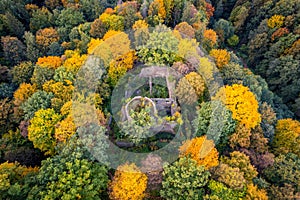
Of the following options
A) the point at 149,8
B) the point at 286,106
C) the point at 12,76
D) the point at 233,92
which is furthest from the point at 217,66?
the point at 12,76

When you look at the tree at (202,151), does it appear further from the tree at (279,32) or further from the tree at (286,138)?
the tree at (279,32)

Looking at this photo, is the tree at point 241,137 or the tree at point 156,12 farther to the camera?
the tree at point 156,12

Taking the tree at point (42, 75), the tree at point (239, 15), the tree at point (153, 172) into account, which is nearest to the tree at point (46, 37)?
the tree at point (42, 75)

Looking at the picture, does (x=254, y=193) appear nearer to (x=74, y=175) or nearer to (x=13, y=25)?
(x=74, y=175)

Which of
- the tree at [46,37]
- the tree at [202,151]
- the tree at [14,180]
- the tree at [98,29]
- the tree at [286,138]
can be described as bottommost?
the tree at [14,180]

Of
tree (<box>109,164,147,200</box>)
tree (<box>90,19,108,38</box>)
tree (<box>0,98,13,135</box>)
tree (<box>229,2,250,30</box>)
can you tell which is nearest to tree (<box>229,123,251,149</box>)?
tree (<box>109,164,147,200</box>)

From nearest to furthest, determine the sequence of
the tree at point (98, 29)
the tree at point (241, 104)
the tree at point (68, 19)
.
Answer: the tree at point (241, 104) < the tree at point (98, 29) < the tree at point (68, 19)

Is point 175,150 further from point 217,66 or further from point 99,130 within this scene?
point 217,66
